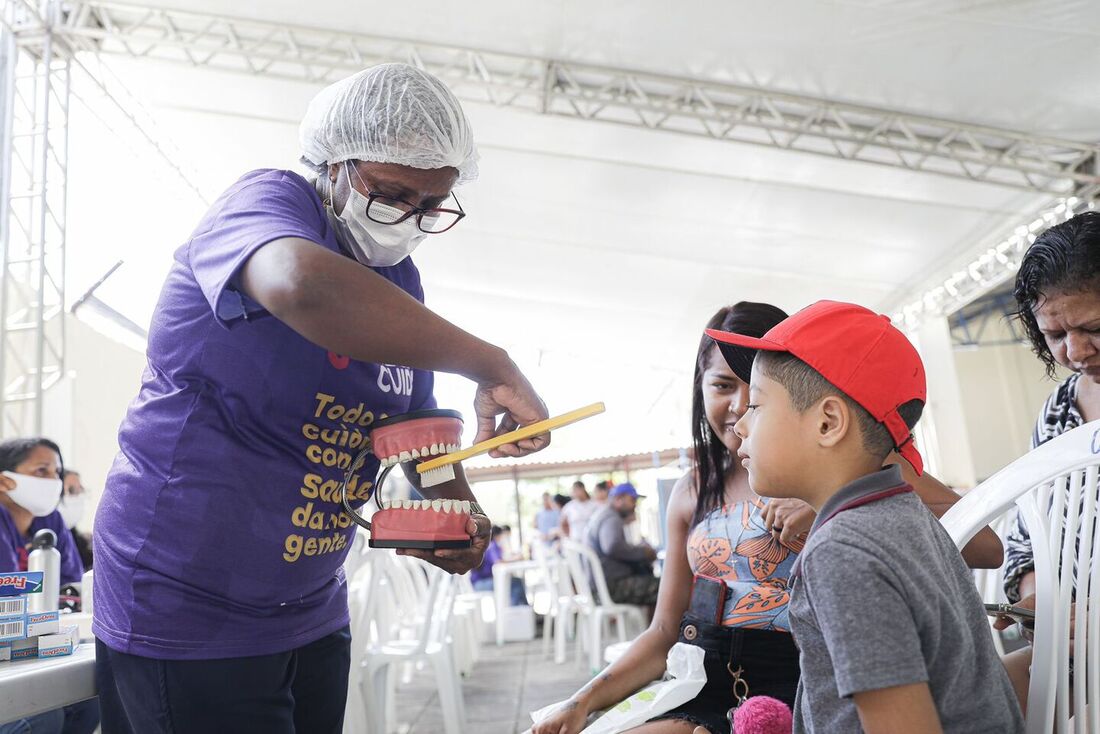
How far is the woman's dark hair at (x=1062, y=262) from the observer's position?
142cm

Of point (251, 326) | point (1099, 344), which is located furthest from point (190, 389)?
point (1099, 344)

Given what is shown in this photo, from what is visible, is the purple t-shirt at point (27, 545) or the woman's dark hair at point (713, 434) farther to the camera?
the purple t-shirt at point (27, 545)

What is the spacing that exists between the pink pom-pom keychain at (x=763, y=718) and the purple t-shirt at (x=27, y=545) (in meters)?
2.38

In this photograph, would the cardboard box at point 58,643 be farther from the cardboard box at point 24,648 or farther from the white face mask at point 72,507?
the white face mask at point 72,507

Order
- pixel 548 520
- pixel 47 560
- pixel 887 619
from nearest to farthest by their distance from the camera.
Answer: pixel 887 619 < pixel 47 560 < pixel 548 520

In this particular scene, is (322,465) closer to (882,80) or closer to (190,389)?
(190,389)

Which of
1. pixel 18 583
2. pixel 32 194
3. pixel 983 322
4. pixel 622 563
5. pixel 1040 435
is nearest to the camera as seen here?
pixel 18 583

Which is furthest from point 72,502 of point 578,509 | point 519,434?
point 578,509

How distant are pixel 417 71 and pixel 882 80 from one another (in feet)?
17.1

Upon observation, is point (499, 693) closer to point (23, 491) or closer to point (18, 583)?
point (23, 491)

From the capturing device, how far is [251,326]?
1065 millimetres

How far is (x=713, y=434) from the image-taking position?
1822mm

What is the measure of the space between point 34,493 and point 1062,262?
3.08 meters

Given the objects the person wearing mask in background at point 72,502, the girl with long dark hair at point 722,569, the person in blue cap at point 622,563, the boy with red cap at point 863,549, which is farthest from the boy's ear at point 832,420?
the person in blue cap at point 622,563
